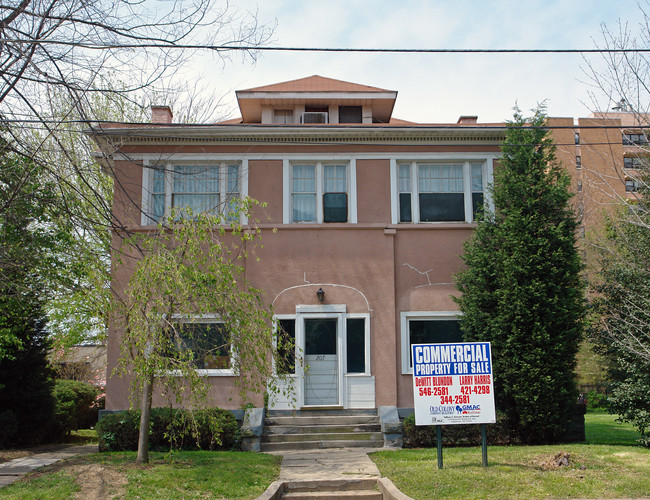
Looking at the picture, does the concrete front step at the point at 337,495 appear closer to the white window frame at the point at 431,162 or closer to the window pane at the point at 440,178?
the white window frame at the point at 431,162

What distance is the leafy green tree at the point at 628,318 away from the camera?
13227 mm

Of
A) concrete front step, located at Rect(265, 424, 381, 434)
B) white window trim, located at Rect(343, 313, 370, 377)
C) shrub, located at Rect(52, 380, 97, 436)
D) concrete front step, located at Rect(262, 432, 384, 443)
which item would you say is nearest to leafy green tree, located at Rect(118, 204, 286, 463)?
concrete front step, located at Rect(262, 432, 384, 443)

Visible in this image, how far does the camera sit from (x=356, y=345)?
15289 millimetres

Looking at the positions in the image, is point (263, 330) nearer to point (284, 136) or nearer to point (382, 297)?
point (382, 297)

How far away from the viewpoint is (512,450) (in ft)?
39.7

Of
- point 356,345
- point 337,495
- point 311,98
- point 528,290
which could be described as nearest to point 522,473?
point 337,495

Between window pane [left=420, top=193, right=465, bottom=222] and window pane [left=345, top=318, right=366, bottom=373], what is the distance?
10.6ft

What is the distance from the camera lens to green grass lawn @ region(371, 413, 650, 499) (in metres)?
8.96

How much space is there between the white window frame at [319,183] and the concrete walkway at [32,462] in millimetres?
7091

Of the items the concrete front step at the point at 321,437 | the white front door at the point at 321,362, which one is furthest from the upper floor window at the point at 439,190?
the concrete front step at the point at 321,437

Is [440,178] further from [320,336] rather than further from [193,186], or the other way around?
[193,186]

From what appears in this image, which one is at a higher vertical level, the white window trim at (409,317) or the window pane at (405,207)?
the window pane at (405,207)

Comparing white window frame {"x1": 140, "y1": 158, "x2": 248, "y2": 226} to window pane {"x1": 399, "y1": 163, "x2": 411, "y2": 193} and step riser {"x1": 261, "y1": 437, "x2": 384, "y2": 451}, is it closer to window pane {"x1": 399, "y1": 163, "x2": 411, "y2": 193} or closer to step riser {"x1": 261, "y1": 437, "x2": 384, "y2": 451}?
window pane {"x1": 399, "y1": 163, "x2": 411, "y2": 193}

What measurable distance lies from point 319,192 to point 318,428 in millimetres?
5619
